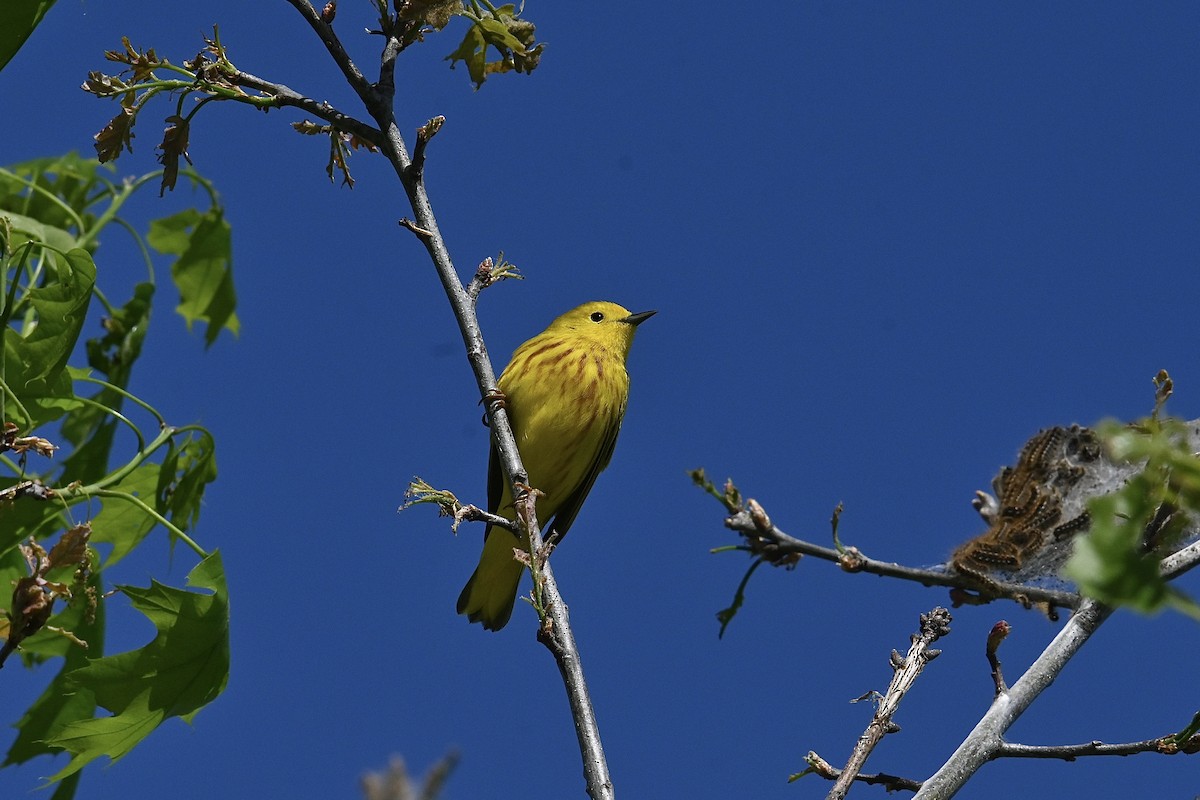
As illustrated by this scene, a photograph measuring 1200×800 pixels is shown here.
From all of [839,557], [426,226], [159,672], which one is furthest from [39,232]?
[839,557]

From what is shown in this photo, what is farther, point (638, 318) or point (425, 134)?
point (638, 318)

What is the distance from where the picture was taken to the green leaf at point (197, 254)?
14.9 feet

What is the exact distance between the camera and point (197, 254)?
180 inches

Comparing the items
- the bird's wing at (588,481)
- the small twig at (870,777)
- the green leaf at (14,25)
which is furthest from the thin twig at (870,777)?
the bird's wing at (588,481)

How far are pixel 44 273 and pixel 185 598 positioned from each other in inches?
48.8

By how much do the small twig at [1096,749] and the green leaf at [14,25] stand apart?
2.59 metres

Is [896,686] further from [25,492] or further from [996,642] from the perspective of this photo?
[25,492]

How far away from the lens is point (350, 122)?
3.38m

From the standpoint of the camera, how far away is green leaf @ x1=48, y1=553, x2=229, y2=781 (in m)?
2.93

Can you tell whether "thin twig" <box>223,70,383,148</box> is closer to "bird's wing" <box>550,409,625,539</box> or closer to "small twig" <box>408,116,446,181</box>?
"small twig" <box>408,116,446,181</box>

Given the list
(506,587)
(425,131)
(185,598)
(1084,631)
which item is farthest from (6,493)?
(506,587)

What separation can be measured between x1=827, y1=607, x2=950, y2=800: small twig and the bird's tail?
3.28 m

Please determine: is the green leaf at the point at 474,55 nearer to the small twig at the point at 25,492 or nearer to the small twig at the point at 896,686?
the small twig at the point at 25,492

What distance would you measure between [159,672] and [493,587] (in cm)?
314
